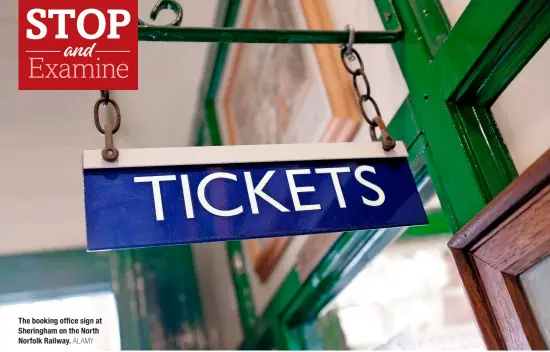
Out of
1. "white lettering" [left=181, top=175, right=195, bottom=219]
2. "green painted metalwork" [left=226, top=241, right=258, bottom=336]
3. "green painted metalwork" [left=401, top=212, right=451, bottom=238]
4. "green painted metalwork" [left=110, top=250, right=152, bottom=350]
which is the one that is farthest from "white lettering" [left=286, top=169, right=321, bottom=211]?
"green painted metalwork" [left=110, top=250, right=152, bottom=350]

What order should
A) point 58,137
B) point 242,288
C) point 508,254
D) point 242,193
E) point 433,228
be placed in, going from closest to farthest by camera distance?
point 508,254 < point 242,193 < point 433,228 < point 242,288 < point 58,137

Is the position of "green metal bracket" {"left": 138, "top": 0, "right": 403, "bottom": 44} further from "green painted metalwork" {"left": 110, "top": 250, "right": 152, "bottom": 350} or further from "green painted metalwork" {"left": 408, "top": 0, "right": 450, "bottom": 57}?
Answer: "green painted metalwork" {"left": 110, "top": 250, "right": 152, "bottom": 350}

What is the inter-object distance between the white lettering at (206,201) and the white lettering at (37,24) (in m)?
0.42

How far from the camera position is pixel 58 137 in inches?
87.0

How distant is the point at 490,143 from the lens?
888 millimetres

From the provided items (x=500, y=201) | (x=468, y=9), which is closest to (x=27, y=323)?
(x=500, y=201)

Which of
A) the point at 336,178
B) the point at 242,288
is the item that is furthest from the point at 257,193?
the point at 242,288

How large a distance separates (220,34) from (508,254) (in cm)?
57

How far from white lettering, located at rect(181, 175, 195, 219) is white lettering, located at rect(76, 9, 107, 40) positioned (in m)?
0.34

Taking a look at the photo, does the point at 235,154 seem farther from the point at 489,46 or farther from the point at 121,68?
the point at 489,46

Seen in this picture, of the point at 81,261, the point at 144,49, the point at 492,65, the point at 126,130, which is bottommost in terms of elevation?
the point at 492,65

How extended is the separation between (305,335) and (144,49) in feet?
3.72

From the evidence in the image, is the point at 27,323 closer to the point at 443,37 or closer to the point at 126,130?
the point at 443,37

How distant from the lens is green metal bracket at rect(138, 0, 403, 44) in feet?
3.08
